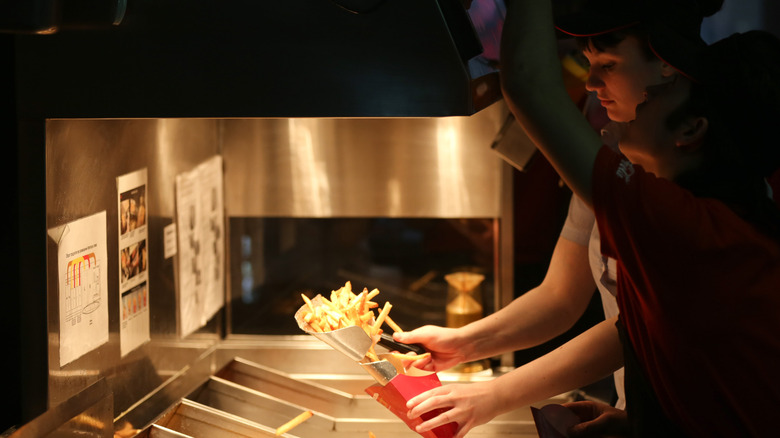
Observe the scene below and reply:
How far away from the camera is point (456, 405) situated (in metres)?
1.22

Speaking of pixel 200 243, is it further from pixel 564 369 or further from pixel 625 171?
pixel 625 171

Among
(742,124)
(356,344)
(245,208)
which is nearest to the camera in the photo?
(742,124)

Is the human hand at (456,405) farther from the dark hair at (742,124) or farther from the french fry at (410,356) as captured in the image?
the dark hair at (742,124)

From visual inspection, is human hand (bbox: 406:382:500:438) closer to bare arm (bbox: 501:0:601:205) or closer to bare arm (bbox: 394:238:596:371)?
bare arm (bbox: 394:238:596:371)

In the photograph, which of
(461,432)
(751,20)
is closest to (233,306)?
(461,432)

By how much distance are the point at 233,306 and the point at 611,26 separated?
5.30 feet

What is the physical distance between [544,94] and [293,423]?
3.25 feet

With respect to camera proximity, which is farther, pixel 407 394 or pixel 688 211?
pixel 407 394

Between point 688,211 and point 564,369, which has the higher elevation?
point 688,211

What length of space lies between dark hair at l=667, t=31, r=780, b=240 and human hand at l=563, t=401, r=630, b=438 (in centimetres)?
41


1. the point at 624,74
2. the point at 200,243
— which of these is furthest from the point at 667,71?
the point at 200,243

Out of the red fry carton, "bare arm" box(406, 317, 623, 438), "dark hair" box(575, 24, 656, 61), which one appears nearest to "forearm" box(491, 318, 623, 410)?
"bare arm" box(406, 317, 623, 438)

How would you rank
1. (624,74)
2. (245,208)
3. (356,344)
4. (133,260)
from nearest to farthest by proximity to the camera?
(624,74), (356,344), (133,260), (245,208)

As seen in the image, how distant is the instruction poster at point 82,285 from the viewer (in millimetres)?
1308
